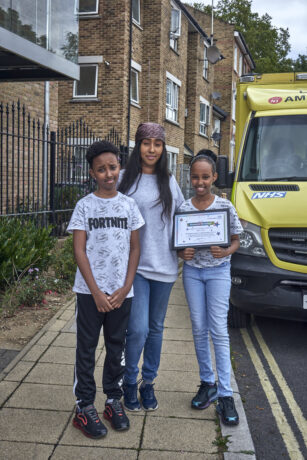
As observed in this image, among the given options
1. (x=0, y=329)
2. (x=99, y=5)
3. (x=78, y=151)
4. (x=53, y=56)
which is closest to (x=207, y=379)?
(x=0, y=329)

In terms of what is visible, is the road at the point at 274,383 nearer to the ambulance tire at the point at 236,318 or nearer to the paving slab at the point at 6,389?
the ambulance tire at the point at 236,318

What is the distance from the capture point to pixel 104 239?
126 inches

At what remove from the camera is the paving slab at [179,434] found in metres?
3.20

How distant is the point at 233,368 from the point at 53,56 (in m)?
7.16

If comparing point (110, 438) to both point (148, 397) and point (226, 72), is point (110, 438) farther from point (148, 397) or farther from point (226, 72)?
point (226, 72)

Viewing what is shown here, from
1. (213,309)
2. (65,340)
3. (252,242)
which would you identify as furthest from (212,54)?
(213,309)

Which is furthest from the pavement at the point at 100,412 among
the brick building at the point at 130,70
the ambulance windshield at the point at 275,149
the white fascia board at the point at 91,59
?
the white fascia board at the point at 91,59

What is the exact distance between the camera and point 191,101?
1061 inches

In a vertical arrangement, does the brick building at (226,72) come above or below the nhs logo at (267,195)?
above

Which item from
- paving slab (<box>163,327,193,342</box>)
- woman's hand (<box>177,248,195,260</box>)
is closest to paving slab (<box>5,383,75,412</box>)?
woman's hand (<box>177,248,195,260</box>)

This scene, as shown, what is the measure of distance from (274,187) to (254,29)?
41.0 metres

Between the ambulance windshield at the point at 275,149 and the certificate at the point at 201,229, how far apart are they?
8.07 feet

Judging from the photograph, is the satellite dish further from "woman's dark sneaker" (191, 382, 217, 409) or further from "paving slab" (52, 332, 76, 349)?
"woman's dark sneaker" (191, 382, 217, 409)

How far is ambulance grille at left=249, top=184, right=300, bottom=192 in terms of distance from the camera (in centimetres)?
556
